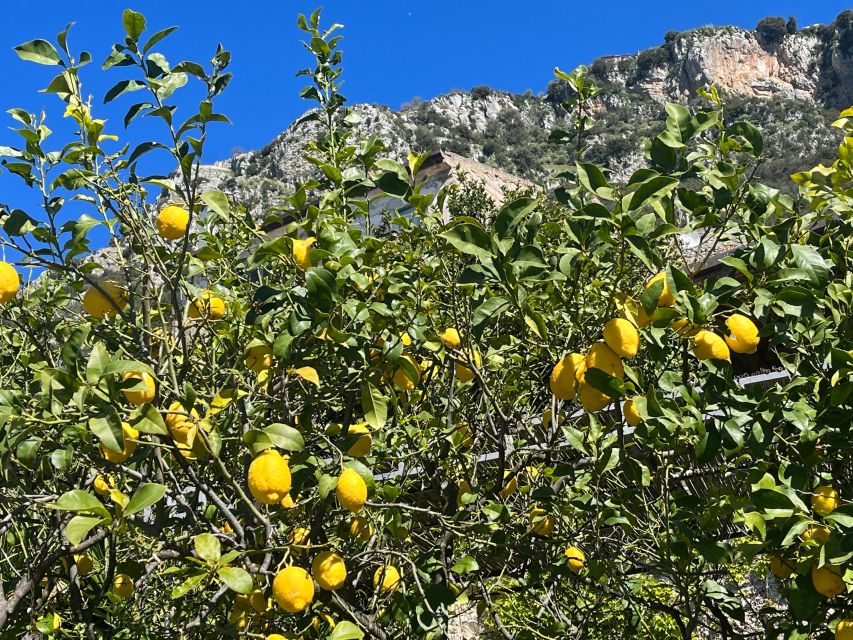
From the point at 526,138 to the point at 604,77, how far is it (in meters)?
17.5

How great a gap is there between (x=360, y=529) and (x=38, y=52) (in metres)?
1.28

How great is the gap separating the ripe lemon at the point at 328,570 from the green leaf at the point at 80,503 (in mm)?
495

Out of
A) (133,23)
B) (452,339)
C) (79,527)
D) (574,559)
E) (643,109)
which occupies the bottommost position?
(574,559)

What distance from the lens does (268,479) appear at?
1386 millimetres

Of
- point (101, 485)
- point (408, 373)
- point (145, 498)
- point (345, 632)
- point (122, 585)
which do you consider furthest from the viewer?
point (122, 585)

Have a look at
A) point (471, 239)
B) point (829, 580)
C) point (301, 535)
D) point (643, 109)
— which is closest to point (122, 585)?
point (301, 535)

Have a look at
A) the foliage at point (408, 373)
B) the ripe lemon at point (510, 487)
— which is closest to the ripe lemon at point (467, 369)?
the foliage at point (408, 373)

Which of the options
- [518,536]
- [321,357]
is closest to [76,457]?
[321,357]

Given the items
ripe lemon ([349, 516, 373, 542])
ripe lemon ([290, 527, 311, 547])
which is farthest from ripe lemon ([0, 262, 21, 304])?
ripe lemon ([349, 516, 373, 542])

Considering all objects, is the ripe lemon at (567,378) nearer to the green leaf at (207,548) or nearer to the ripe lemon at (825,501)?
the ripe lemon at (825,501)

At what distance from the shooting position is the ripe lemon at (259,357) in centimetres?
176

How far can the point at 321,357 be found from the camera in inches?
71.7

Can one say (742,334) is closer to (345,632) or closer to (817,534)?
(817,534)

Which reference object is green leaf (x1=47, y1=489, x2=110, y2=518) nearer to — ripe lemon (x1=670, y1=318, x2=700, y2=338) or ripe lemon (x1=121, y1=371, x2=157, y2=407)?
ripe lemon (x1=121, y1=371, x2=157, y2=407)
